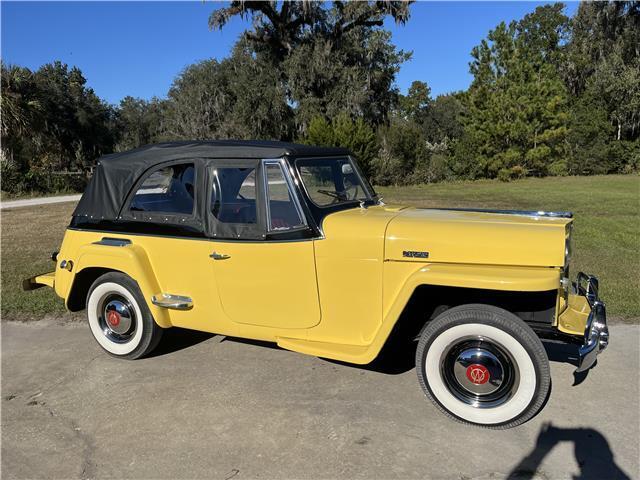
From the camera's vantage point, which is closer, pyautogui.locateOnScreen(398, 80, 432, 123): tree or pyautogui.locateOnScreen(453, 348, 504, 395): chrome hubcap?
pyautogui.locateOnScreen(453, 348, 504, 395): chrome hubcap

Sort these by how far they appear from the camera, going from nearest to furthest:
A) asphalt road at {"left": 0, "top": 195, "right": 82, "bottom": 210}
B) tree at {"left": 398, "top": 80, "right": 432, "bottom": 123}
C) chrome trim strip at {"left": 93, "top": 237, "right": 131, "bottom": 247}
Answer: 1. chrome trim strip at {"left": 93, "top": 237, "right": 131, "bottom": 247}
2. asphalt road at {"left": 0, "top": 195, "right": 82, "bottom": 210}
3. tree at {"left": 398, "top": 80, "right": 432, "bottom": 123}

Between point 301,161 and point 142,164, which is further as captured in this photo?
point 142,164

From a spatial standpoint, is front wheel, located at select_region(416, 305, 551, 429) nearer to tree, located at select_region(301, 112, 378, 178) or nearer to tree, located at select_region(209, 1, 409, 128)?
tree, located at select_region(301, 112, 378, 178)

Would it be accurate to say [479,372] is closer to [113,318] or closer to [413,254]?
[413,254]

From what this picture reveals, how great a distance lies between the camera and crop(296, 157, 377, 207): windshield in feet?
12.5

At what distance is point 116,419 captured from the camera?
3.35 metres

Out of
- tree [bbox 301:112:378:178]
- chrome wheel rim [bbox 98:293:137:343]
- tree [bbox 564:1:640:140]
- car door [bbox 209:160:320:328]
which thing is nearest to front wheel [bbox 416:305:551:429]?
car door [bbox 209:160:320:328]

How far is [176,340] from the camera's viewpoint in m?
4.81

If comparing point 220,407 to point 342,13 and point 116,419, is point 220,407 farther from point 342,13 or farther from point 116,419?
point 342,13

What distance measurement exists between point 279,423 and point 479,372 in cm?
135

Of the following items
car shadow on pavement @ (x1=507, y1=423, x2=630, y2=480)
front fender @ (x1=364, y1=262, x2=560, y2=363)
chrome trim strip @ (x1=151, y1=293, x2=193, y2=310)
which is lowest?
car shadow on pavement @ (x1=507, y1=423, x2=630, y2=480)

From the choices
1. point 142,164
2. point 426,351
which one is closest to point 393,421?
point 426,351

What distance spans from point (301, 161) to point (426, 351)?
1.69m

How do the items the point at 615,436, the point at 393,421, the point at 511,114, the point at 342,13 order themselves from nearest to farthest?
the point at 615,436, the point at 393,421, the point at 342,13, the point at 511,114
